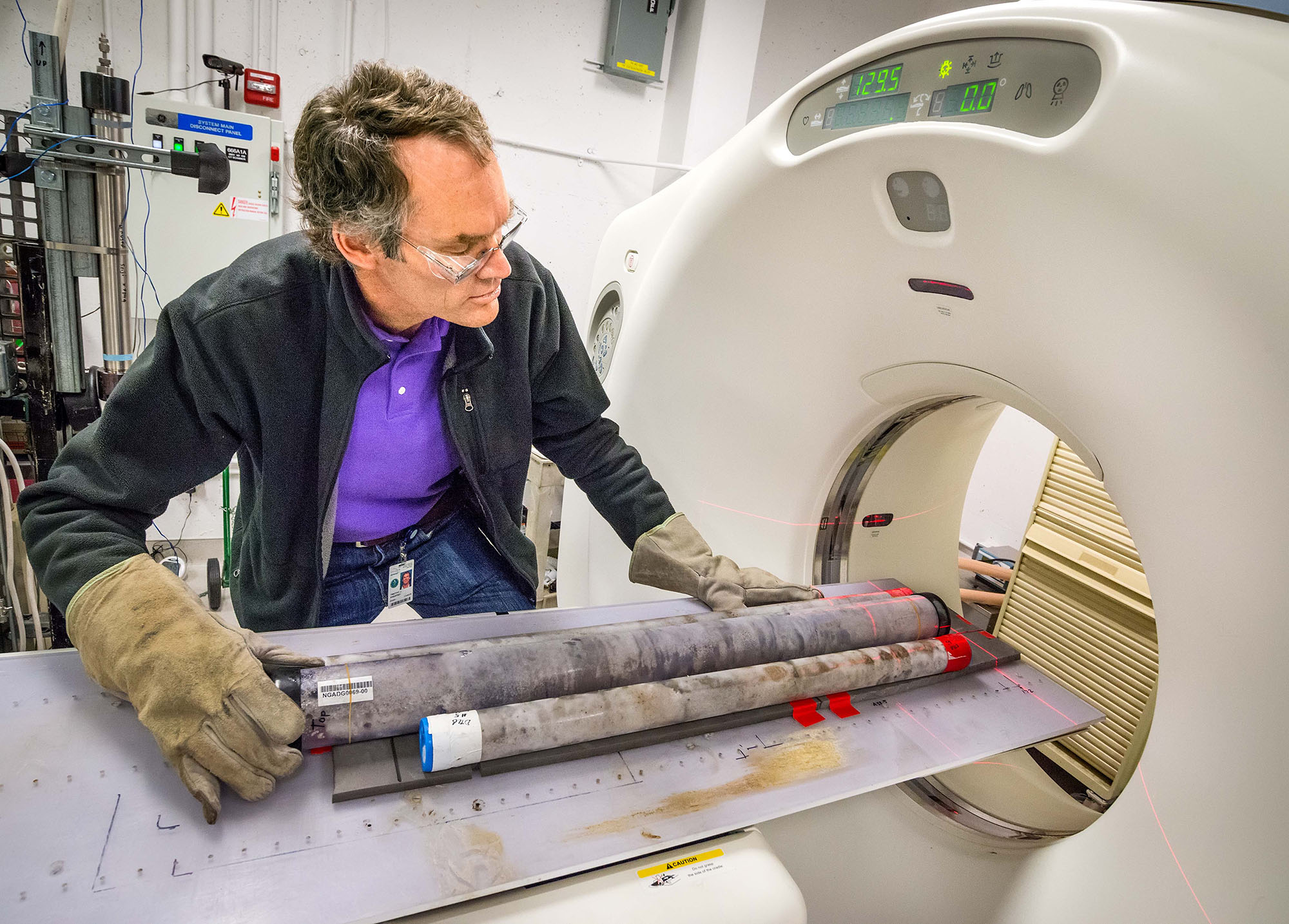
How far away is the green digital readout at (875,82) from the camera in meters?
1.03

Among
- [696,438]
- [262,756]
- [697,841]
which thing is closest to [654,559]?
[696,438]

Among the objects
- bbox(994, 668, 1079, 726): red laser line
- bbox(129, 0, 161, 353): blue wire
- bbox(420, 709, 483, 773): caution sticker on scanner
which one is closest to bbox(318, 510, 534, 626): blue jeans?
bbox(420, 709, 483, 773): caution sticker on scanner

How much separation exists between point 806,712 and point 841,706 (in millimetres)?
69

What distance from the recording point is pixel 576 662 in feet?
3.31

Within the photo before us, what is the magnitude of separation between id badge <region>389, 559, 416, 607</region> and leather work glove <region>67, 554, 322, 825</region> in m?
0.57

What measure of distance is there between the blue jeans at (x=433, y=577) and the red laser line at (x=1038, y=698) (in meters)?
0.98

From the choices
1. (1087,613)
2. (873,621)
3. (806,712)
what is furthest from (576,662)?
(1087,613)

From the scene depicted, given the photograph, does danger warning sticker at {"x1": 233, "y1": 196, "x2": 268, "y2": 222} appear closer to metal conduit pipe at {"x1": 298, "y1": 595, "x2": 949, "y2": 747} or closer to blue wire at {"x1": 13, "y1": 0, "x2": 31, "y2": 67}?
blue wire at {"x1": 13, "y1": 0, "x2": 31, "y2": 67}

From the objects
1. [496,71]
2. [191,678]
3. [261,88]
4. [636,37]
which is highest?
[636,37]

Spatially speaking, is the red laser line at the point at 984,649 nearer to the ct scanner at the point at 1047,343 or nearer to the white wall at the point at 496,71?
the ct scanner at the point at 1047,343

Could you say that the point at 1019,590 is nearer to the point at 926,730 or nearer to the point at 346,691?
the point at 926,730

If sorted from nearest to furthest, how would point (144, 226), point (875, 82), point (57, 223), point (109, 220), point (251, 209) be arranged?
point (875, 82), point (57, 223), point (109, 220), point (144, 226), point (251, 209)

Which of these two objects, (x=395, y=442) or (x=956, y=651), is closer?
(x=956, y=651)

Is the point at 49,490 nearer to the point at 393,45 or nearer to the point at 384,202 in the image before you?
the point at 384,202
